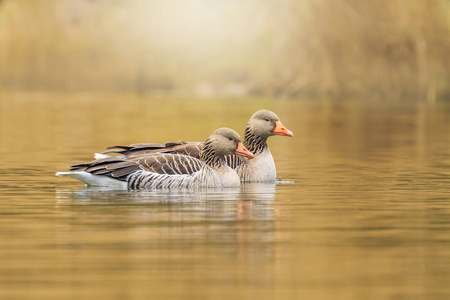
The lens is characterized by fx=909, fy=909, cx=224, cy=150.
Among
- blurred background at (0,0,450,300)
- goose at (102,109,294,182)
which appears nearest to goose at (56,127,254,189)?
blurred background at (0,0,450,300)

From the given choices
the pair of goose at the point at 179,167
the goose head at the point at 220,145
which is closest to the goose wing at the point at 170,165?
the pair of goose at the point at 179,167

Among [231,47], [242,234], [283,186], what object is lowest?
[242,234]

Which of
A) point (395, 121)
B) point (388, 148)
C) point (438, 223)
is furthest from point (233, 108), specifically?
point (438, 223)

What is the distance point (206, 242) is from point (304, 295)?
235cm

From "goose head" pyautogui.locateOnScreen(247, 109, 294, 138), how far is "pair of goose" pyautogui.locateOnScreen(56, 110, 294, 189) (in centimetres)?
A: 74

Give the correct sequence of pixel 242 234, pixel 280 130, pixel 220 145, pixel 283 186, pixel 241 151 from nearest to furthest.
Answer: pixel 242 234
pixel 220 145
pixel 241 151
pixel 283 186
pixel 280 130

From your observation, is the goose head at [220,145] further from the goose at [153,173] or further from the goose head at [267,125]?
the goose head at [267,125]

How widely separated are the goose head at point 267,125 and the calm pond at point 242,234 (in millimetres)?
856

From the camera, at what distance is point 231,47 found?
67.6 meters

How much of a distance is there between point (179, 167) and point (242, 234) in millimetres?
4278

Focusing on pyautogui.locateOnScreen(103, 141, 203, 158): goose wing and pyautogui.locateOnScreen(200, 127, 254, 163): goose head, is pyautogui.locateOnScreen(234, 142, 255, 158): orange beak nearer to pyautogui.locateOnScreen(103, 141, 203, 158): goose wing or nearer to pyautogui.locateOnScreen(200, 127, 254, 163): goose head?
pyautogui.locateOnScreen(200, 127, 254, 163): goose head

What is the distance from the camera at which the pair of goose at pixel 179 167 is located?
44.6 ft

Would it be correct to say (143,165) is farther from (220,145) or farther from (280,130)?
(280,130)

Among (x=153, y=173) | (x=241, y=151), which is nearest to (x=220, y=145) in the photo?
(x=241, y=151)
